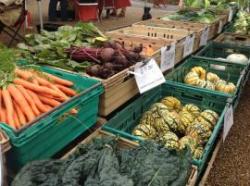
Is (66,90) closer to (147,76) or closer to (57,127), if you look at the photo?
(57,127)

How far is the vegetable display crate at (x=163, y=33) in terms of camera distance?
290cm

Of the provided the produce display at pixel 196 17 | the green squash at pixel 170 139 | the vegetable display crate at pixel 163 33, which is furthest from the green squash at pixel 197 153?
the produce display at pixel 196 17

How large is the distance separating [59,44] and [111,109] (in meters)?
0.71

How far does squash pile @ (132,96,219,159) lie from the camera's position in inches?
74.9

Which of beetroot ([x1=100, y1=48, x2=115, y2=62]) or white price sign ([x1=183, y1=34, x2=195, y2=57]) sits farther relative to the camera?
white price sign ([x1=183, y1=34, x2=195, y2=57])

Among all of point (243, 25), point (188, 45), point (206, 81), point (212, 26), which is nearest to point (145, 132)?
point (206, 81)

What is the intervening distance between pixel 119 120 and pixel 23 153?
800mm

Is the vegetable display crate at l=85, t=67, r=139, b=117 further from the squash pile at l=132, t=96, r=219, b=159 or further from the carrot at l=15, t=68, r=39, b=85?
the carrot at l=15, t=68, r=39, b=85

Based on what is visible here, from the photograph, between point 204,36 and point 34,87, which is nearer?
point 34,87

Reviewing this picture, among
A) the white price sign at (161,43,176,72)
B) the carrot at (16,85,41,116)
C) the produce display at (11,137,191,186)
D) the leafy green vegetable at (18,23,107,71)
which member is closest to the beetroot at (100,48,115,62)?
the leafy green vegetable at (18,23,107,71)

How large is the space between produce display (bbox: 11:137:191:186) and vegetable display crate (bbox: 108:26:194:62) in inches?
63.9

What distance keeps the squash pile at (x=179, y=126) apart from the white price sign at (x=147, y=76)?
0.20m

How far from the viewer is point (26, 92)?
1573mm

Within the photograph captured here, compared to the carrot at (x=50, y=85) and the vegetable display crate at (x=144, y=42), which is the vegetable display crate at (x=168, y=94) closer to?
the vegetable display crate at (x=144, y=42)
